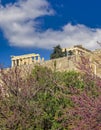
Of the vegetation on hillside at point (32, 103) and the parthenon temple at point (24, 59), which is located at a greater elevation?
the parthenon temple at point (24, 59)

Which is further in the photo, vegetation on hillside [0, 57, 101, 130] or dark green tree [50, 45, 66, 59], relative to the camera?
dark green tree [50, 45, 66, 59]

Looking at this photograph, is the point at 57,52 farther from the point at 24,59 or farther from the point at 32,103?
the point at 32,103

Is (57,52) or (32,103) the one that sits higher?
(57,52)

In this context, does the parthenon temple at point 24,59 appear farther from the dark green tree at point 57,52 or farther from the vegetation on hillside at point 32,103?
the vegetation on hillside at point 32,103

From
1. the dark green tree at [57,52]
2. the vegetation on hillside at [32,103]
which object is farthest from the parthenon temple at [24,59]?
the vegetation on hillside at [32,103]

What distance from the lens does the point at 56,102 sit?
56.0 ft

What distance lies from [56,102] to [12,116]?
2236 millimetres

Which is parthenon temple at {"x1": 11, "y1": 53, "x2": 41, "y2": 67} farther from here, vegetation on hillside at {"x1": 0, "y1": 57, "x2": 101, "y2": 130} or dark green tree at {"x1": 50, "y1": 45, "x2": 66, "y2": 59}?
vegetation on hillside at {"x1": 0, "y1": 57, "x2": 101, "y2": 130}

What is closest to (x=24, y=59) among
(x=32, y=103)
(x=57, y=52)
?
(x=57, y=52)

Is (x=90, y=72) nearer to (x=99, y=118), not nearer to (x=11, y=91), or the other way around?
(x=99, y=118)

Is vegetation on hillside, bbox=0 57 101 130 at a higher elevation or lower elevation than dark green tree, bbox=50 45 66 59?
lower

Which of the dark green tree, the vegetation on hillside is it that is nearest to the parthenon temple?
the dark green tree

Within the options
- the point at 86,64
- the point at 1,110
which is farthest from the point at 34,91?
the point at 86,64

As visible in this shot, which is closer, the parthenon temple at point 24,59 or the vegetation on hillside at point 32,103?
the vegetation on hillside at point 32,103
